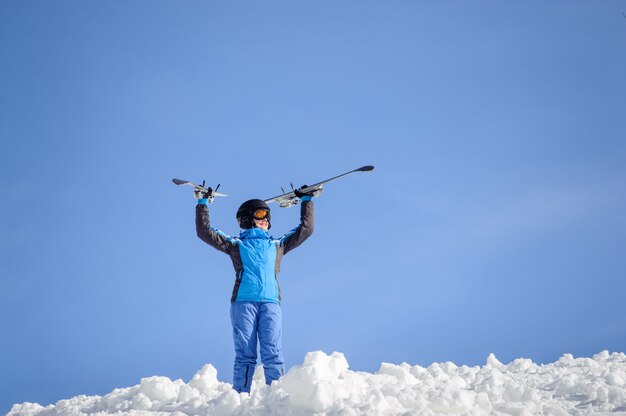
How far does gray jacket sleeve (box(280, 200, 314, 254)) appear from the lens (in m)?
9.62

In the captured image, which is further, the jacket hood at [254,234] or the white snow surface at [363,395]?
the jacket hood at [254,234]

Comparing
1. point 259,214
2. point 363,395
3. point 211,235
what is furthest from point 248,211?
point 363,395

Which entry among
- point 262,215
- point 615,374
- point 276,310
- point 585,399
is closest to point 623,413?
point 585,399

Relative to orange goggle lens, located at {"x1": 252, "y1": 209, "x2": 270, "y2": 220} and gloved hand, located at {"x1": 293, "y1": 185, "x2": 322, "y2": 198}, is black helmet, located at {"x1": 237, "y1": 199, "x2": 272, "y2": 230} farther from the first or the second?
gloved hand, located at {"x1": 293, "y1": 185, "x2": 322, "y2": 198}

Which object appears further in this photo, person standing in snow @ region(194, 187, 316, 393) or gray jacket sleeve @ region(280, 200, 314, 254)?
gray jacket sleeve @ region(280, 200, 314, 254)

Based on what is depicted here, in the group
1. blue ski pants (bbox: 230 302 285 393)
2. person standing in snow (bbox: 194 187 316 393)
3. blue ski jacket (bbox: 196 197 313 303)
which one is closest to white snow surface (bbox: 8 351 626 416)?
blue ski pants (bbox: 230 302 285 393)

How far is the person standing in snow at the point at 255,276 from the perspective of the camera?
8750mm

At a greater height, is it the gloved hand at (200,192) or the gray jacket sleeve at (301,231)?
the gloved hand at (200,192)

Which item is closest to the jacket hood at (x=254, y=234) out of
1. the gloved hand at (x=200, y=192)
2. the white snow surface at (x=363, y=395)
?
the gloved hand at (x=200, y=192)

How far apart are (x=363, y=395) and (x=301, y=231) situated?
3.20m

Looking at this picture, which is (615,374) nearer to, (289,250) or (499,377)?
(499,377)

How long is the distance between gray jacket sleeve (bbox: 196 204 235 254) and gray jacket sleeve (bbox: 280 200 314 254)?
788 mm

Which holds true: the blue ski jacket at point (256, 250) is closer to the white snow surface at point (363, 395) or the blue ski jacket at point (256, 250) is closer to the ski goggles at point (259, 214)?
the ski goggles at point (259, 214)

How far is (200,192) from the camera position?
384 inches
